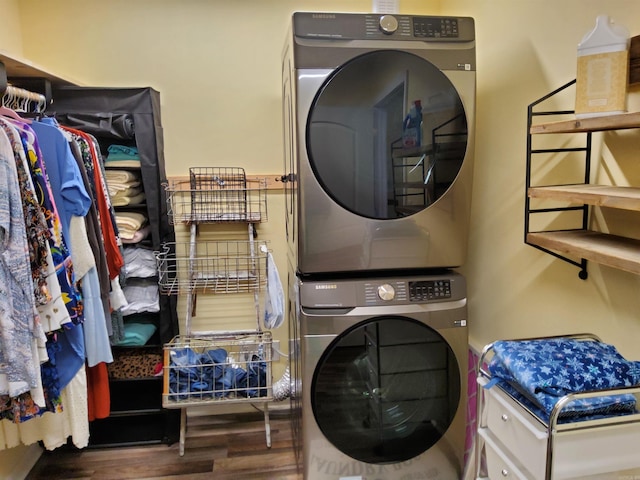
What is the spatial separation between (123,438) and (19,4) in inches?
85.8

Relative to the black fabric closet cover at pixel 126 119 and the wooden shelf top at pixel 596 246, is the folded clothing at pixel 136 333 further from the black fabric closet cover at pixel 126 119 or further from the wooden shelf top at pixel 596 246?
the wooden shelf top at pixel 596 246

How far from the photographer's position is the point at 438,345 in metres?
1.64

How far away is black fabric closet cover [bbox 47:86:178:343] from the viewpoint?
1973 mm

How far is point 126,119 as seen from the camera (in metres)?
1.99

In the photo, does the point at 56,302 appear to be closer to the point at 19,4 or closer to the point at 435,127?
the point at 435,127

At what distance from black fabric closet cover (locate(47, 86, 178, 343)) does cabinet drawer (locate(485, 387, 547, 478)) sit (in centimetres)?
162

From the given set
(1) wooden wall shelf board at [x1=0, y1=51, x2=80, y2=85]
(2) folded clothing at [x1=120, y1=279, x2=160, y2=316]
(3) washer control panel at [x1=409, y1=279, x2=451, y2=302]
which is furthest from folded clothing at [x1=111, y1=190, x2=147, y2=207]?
(3) washer control panel at [x1=409, y1=279, x2=451, y2=302]

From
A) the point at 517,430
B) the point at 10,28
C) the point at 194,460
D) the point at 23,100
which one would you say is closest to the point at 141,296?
the point at 194,460

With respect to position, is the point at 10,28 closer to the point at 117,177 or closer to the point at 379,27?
the point at 117,177

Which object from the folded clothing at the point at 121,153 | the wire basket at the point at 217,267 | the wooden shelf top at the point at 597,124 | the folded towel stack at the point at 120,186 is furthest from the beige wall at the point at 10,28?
the wooden shelf top at the point at 597,124

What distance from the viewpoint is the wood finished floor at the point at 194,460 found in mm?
2006

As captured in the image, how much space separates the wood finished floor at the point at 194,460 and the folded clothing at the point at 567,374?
1323mm

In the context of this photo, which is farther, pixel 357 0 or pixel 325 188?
pixel 357 0

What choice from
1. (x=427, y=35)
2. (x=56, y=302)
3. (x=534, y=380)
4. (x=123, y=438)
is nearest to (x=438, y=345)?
(x=534, y=380)
